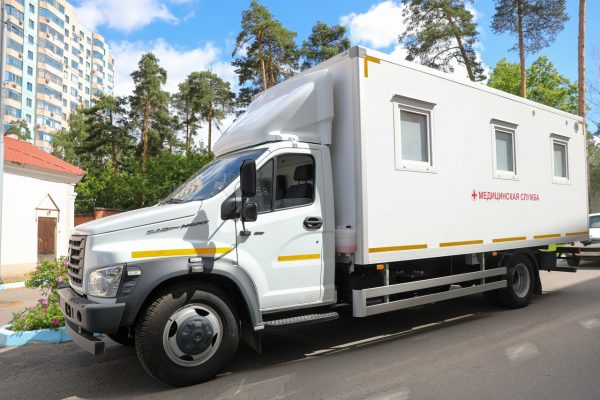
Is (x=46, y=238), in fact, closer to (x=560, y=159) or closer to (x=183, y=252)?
(x=183, y=252)

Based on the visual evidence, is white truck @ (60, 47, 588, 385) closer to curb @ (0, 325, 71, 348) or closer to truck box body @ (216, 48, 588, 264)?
truck box body @ (216, 48, 588, 264)

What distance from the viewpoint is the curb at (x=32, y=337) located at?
6.19 m

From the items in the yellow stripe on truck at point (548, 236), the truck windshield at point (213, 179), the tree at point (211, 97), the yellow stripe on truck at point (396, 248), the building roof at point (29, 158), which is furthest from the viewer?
the tree at point (211, 97)

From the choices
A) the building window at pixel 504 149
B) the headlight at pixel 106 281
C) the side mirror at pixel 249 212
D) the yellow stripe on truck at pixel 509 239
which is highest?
the building window at pixel 504 149

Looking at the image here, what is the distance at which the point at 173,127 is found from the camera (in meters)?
36.6

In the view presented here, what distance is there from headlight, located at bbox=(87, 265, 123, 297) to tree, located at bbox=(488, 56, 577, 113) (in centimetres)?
3468

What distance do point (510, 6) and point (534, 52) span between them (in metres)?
2.50

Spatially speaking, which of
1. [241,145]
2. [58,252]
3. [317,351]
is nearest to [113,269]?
[241,145]

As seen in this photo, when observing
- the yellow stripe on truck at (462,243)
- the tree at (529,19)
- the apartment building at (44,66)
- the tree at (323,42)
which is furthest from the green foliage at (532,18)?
the apartment building at (44,66)

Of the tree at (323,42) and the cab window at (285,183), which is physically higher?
the tree at (323,42)

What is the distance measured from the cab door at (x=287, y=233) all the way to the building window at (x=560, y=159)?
536cm

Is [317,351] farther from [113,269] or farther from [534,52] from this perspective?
[534,52]

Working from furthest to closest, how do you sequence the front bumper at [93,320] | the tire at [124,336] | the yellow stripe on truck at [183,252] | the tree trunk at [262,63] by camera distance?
the tree trunk at [262,63], the tire at [124,336], the yellow stripe on truck at [183,252], the front bumper at [93,320]

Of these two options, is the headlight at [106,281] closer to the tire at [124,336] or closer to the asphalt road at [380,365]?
the tire at [124,336]
